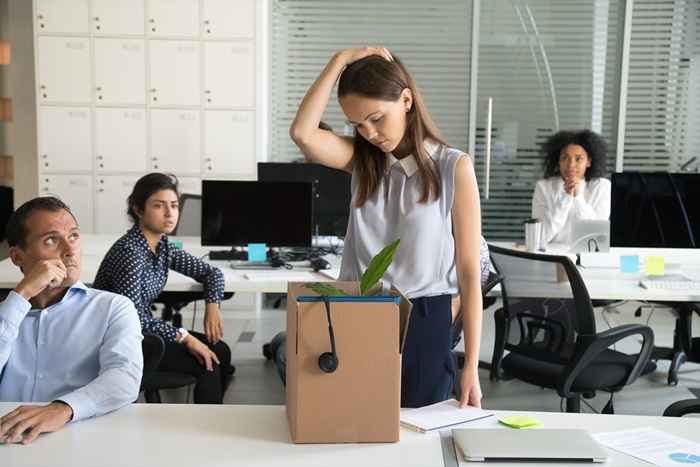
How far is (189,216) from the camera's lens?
4871mm

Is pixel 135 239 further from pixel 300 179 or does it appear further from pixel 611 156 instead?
pixel 611 156

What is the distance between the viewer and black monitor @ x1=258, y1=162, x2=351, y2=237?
4066 millimetres

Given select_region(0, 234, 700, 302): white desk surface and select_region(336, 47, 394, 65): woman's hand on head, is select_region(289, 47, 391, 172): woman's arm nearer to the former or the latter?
select_region(336, 47, 394, 65): woman's hand on head

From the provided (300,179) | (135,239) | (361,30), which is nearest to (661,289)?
(300,179)

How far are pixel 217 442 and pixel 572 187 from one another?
3462 mm

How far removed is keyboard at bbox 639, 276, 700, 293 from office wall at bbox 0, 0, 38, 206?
15.7 ft

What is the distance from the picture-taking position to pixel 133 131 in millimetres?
5586

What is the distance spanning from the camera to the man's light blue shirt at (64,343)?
175 centimetres

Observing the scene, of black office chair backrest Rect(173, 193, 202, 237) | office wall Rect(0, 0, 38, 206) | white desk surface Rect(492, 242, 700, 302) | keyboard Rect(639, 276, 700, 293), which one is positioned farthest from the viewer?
office wall Rect(0, 0, 38, 206)

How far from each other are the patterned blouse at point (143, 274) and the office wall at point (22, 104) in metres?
3.55

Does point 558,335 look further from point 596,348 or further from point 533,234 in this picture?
point 533,234

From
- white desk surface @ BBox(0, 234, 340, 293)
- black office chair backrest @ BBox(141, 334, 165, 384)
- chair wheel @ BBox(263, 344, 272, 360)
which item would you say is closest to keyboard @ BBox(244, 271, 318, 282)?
white desk surface @ BBox(0, 234, 340, 293)

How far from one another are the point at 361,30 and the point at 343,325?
5.19m

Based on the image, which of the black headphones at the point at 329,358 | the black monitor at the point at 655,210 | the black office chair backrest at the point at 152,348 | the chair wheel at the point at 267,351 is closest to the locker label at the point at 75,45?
the chair wheel at the point at 267,351
